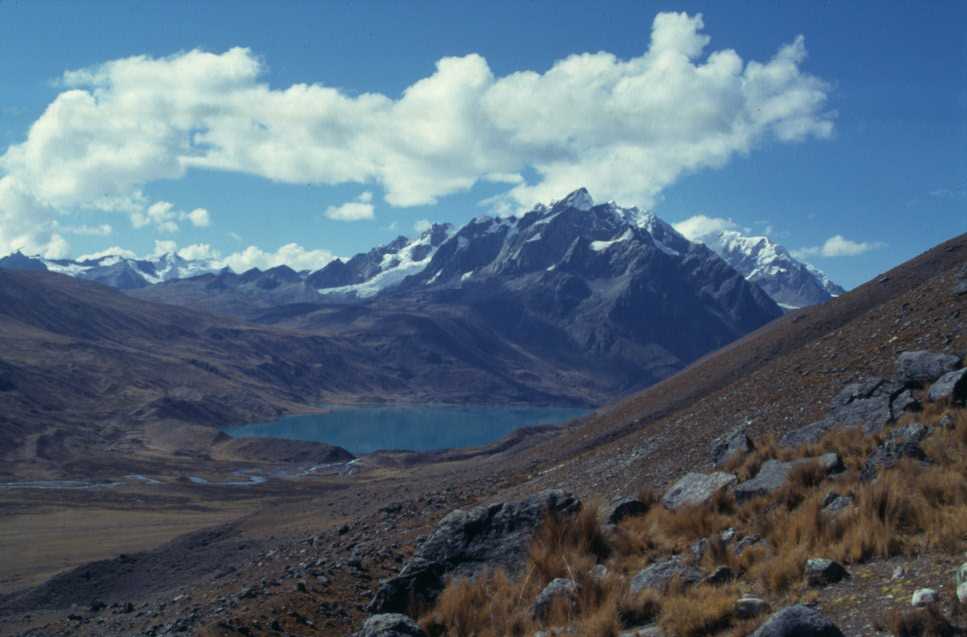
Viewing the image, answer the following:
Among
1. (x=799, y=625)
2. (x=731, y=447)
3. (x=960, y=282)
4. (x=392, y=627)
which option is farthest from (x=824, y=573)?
(x=960, y=282)

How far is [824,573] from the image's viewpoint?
303 inches

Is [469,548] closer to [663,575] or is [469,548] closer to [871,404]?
[663,575]

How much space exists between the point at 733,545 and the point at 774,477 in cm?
223

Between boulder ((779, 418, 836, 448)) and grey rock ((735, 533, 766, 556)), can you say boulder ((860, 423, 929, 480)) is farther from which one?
boulder ((779, 418, 836, 448))

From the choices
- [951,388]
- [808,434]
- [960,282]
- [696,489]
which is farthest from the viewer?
[960,282]

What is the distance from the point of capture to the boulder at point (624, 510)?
1225 cm

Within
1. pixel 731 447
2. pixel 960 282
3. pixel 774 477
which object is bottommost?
pixel 774 477

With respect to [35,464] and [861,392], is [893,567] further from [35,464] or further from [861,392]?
[35,464]

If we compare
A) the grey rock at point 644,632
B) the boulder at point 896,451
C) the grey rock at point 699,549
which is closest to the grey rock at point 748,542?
the grey rock at point 699,549

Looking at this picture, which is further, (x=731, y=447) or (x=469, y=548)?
(x=731, y=447)

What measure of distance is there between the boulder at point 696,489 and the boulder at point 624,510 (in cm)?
37

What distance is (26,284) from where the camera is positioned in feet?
645

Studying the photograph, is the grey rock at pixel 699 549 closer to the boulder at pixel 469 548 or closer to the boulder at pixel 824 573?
the boulder at pixel 824 573

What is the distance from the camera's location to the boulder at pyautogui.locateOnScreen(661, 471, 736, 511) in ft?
38.3
